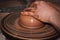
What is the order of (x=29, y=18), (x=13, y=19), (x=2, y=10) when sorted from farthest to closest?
(x=2, y=10)
(x=13, y=19)
(x=29, y=18)

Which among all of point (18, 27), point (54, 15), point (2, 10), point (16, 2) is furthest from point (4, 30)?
point (16, 2)

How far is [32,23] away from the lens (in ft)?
3.84

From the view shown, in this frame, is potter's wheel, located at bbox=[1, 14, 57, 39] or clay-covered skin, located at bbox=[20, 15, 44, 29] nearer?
potter's wheel, located at bbox=[1, 14, 57, 39]

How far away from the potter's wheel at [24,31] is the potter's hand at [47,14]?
2.7 inches

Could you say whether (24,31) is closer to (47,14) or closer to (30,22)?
(30,22)

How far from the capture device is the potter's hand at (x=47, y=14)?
1.15 m

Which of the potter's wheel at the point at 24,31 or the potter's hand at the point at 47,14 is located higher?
the potter's hand at the point at 47,14

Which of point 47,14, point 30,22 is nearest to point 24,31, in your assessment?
point 30,22

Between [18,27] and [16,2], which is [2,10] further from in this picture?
[18,27]

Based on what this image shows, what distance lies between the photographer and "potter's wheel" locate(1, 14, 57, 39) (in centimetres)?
107

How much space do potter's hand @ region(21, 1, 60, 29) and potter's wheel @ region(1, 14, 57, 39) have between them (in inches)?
2.7

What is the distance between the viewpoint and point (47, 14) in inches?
46.1

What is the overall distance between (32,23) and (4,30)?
0.25 metres

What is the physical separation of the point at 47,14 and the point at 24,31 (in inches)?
9.9
